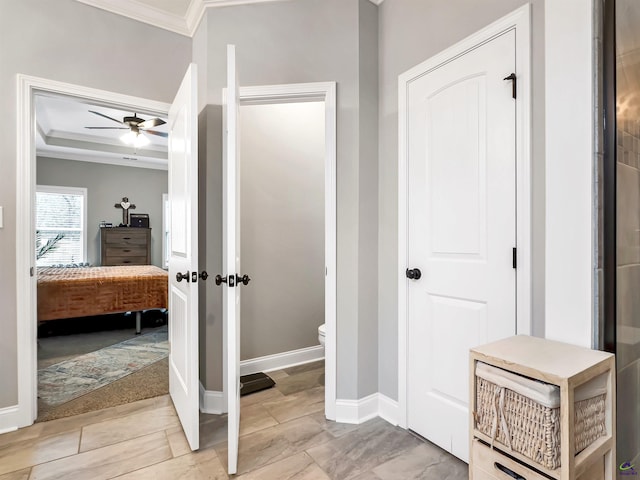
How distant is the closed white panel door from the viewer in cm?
158

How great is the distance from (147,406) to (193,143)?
176 cm

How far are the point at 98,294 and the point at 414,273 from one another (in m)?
3.59

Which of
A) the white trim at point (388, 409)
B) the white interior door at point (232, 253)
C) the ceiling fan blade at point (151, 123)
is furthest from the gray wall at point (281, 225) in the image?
the ceiling fan blade at point (151, 123)

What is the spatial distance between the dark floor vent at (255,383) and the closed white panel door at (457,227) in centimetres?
112

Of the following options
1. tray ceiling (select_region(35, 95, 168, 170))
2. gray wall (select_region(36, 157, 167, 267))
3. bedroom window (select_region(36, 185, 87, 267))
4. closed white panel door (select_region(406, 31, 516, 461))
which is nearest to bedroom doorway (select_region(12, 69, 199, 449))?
closed white panel door (select_region(406, 31, 516, 461))

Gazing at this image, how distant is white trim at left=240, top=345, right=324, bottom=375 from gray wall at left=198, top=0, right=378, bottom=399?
100 centimetres

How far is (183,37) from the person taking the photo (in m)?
2.61

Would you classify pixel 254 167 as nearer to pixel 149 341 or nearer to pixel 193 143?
pixel 193 143

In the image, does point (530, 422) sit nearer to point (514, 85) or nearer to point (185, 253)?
point (514, 85)

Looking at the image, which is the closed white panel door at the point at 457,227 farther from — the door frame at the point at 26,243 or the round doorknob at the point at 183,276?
the door frame at the point at 26,243

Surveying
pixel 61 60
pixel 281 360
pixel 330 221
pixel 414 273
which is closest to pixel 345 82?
pixel 330 221

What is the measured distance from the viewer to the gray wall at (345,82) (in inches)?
86.3

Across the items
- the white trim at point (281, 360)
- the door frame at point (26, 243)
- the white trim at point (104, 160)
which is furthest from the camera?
the white trim at point (104, 160)

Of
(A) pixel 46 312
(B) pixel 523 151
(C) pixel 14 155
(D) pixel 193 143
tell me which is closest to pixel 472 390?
(B) pixel 523 151
